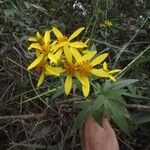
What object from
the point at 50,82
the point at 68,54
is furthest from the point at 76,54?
the point at 50,82

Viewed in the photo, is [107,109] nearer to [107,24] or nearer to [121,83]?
[121,83]

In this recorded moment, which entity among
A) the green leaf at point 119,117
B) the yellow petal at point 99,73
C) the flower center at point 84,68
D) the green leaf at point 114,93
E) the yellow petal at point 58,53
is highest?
the yellow petal at point 58,53

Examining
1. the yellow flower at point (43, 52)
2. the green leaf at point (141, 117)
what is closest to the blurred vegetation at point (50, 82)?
the green leaf at point (141, 117)

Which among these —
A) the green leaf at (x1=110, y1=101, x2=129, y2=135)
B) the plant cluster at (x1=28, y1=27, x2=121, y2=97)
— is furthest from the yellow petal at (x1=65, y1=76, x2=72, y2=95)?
the green leaf at (x1=110, y1=101, x2=129, y2=135)

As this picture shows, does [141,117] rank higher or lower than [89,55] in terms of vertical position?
lower

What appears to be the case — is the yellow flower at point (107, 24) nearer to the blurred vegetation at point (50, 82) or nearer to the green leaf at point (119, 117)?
the blurred vegetation at point (50, 82)

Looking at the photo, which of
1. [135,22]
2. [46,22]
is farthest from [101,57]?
[135,22]

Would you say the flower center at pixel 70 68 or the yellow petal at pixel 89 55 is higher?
the yellow petal at pixel 89 55
